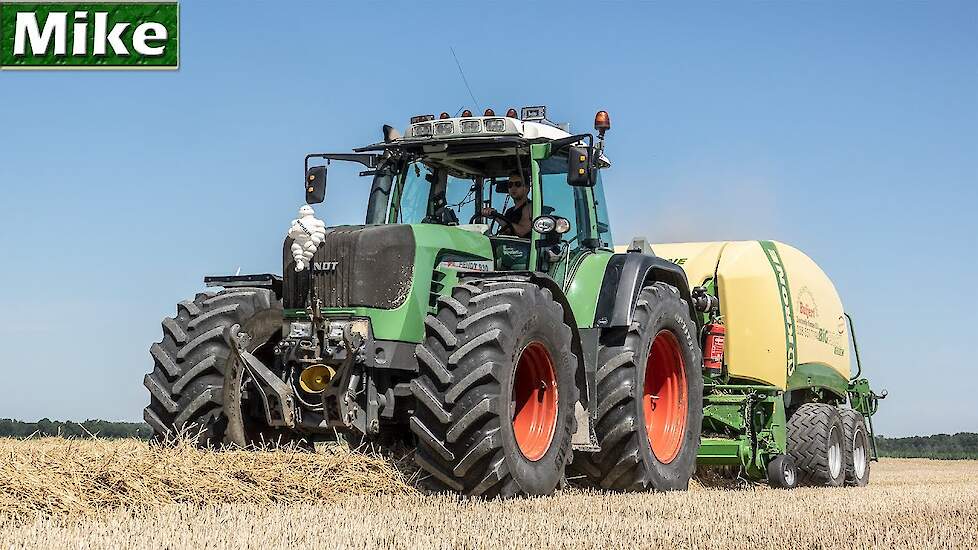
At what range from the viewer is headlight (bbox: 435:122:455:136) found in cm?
1056

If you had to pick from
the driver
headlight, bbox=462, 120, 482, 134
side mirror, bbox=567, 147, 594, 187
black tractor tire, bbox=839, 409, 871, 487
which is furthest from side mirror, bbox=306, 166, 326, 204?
black tractor tire, bbox=839, 409, 871, 487

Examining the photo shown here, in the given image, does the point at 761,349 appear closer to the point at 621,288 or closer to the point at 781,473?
the point at 781,473

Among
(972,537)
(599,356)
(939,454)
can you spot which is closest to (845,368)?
(599,356)

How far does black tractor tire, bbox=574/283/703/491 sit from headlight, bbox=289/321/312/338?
8.32 feet

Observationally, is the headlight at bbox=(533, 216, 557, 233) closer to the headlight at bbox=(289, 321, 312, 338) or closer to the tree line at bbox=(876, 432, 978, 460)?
the headlight at bbox=(289, 321, 312, 338)

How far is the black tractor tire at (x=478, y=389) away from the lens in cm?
842

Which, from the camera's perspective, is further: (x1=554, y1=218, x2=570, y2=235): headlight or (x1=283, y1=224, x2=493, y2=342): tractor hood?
(x1=554, y1=218, x2=570, y2=235): headlight

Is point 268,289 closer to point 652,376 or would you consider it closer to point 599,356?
point 599,356

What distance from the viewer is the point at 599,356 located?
10.4m

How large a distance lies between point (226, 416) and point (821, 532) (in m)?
4.57

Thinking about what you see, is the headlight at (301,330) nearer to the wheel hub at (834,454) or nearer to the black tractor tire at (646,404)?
the black tractor tire at (646,404)

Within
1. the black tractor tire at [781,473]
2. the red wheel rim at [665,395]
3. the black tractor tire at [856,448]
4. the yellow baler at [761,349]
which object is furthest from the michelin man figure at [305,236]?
the black tractor tire at [856,448]

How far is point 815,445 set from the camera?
14.2 meters

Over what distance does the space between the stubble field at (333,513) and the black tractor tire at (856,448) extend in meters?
5.16
